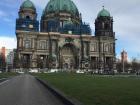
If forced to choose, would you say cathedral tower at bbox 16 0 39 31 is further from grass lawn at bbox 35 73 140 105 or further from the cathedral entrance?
grass lawn at bbox 35 73 140 105

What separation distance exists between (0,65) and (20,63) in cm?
2712

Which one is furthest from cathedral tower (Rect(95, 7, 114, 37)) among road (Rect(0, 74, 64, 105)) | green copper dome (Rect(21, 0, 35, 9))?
road (Rect(0, 74, 64, 105))

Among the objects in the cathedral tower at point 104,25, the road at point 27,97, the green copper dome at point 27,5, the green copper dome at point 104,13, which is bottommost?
the road at point 27,97

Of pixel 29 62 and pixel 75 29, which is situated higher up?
pixel 75 29

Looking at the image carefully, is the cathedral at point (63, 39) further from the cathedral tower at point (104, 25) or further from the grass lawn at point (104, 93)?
the grass lawn at point (104, 93)

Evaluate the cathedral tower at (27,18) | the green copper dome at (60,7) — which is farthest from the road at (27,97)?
the green copper dome at (60,7)

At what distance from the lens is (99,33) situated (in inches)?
7603

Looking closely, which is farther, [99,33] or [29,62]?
[99,33]

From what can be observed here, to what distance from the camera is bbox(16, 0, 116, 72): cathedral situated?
179000 mm

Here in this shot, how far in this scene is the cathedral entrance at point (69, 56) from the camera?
188000 mm

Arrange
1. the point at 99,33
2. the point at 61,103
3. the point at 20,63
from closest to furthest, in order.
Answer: the point at 61,103, the point at 20,63, the point at 99,33

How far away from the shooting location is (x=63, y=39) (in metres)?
188

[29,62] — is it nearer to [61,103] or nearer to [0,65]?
[0,65]

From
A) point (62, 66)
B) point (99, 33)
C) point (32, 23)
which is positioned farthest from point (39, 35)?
point (99, 33)
